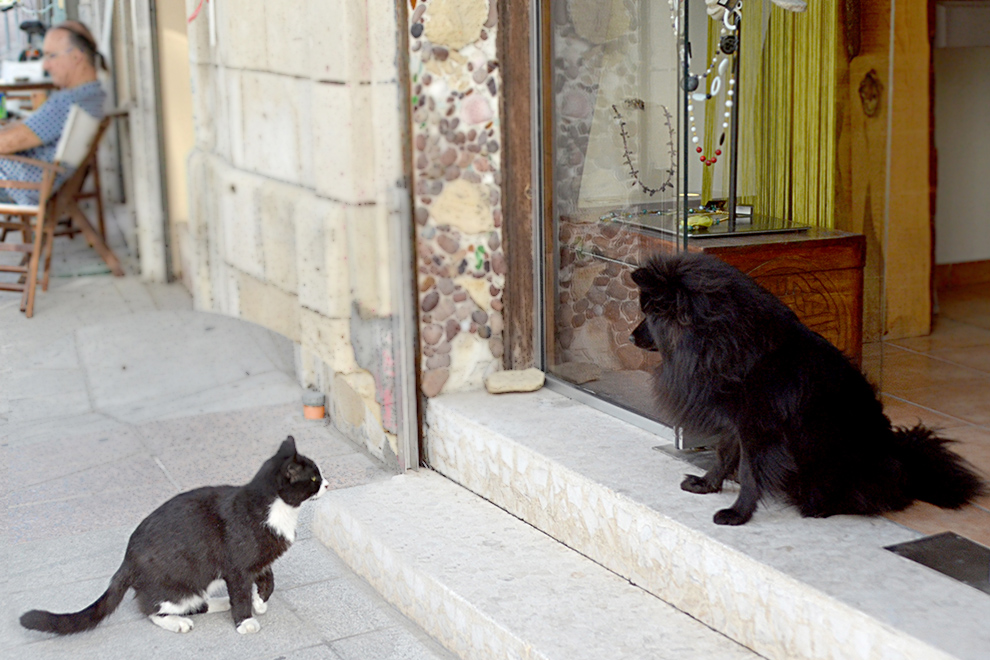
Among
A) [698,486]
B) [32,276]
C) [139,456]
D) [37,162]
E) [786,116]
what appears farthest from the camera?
[37,162]

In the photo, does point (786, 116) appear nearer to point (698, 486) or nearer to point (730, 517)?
point (698, 486)

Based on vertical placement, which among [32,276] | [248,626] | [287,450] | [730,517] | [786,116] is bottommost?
[248,626]

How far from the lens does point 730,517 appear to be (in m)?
2.70

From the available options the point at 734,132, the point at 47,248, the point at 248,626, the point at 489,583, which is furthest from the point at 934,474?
the point at 47,248

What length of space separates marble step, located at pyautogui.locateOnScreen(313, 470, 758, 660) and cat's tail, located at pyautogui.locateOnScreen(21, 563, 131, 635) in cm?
69

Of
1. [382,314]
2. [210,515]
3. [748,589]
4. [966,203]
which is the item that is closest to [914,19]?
[966,203]

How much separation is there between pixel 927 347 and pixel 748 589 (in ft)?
7.13

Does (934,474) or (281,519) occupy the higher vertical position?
(934,474)

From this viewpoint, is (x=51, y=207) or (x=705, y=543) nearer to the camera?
(x=705, y=543)

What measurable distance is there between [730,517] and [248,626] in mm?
1255

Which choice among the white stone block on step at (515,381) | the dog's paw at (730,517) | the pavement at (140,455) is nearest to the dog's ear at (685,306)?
the dog's paw at (730,517)

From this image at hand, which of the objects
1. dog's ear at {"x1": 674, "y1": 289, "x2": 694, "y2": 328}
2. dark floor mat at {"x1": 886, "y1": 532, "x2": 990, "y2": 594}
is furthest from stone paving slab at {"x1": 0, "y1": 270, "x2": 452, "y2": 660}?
dark floor mat at {"x1": 886, "y1": 532, "x2": 990, "y2": 594}

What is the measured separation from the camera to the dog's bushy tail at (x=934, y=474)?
2.76m

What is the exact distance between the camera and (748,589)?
2.52 metres
